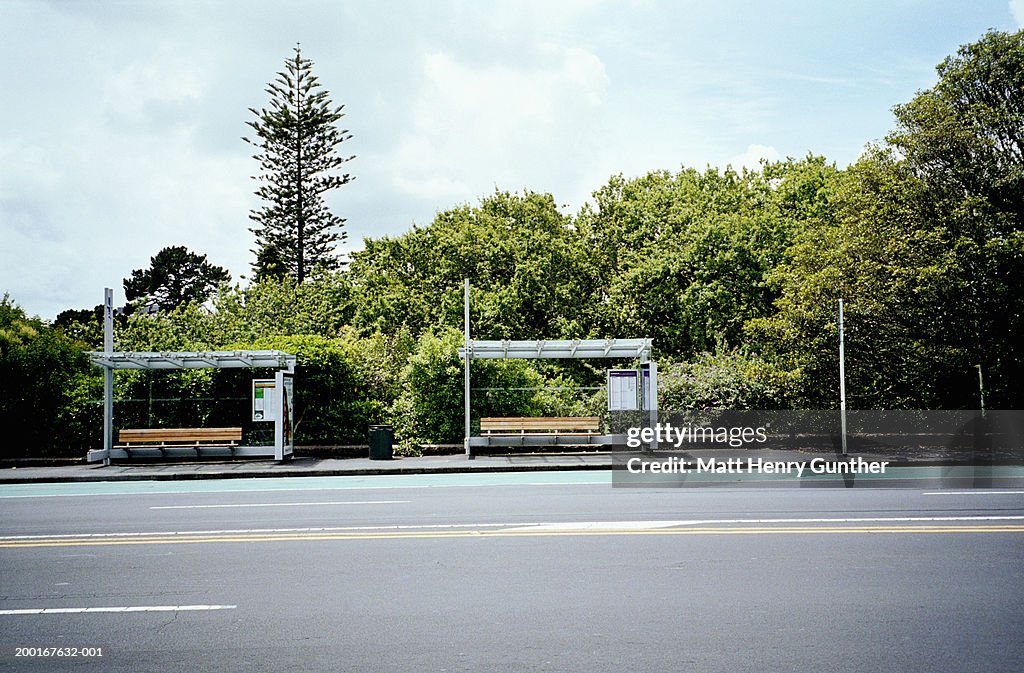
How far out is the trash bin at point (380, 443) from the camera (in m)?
21.5

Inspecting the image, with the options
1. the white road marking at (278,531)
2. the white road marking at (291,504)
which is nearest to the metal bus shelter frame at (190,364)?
the white road marking at (291,504)

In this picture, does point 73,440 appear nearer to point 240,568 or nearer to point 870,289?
point 240,568

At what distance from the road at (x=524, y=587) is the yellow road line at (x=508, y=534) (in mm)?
47

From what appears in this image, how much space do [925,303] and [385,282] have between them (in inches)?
1125

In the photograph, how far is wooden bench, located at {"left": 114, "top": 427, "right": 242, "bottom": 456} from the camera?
70.7ft

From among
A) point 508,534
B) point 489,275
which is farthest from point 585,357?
point 489,275

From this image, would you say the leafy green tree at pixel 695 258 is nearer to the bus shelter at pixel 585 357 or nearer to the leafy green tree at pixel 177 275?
the bus shelter at pixel 585 357

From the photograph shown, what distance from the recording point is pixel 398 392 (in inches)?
1004

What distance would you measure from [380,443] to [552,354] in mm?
5005

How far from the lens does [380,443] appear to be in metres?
21.6

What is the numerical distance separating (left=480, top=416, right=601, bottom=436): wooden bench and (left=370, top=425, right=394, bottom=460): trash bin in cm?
261

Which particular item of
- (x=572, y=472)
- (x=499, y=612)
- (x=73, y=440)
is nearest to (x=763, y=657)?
(x=499, y=612)

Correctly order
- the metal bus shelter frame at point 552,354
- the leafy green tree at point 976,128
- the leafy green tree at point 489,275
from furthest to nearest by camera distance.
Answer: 1. the leafy green tree at point 489,275
2. the leafy green tree at point 976,128
3. the metal bus shelter frame at point 552,354

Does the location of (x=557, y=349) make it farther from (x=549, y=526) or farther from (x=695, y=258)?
(x=695, y=258)
